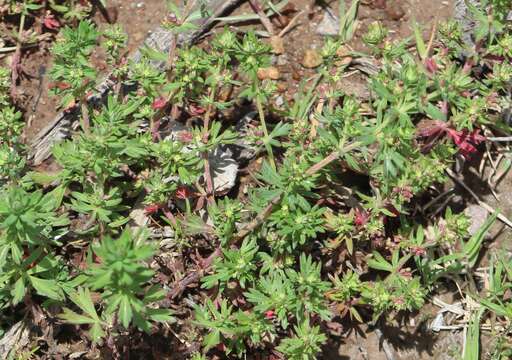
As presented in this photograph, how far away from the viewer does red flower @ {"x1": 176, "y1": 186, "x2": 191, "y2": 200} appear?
5.36 meters

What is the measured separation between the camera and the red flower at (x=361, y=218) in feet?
17.4

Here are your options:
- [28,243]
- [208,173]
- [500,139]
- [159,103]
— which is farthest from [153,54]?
[500,139]

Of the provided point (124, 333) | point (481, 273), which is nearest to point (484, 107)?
point (481, 273)

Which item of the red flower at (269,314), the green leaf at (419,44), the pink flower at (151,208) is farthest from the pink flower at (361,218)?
the pink flower at (151,208)

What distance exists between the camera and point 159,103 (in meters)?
5.57

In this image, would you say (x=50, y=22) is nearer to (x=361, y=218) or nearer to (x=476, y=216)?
(x=361, y=218)

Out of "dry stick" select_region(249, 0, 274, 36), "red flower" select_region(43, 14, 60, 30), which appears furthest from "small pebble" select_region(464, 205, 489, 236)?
"red flower" select_region(43, 14, 60, 30)

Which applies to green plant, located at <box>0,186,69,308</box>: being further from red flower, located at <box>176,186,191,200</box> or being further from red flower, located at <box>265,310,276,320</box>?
red flower, located at <box>265,310,276,320</box>

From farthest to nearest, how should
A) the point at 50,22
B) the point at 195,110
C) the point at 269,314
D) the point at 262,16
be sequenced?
the point at 262,16 → the point at 50,22 → the point at 195,110 → the point at 269,314

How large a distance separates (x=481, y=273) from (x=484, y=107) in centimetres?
153

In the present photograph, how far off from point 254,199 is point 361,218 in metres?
0.92

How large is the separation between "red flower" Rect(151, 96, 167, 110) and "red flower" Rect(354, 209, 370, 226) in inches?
74.6

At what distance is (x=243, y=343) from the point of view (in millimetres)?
5113

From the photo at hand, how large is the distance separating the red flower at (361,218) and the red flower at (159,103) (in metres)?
1.90
